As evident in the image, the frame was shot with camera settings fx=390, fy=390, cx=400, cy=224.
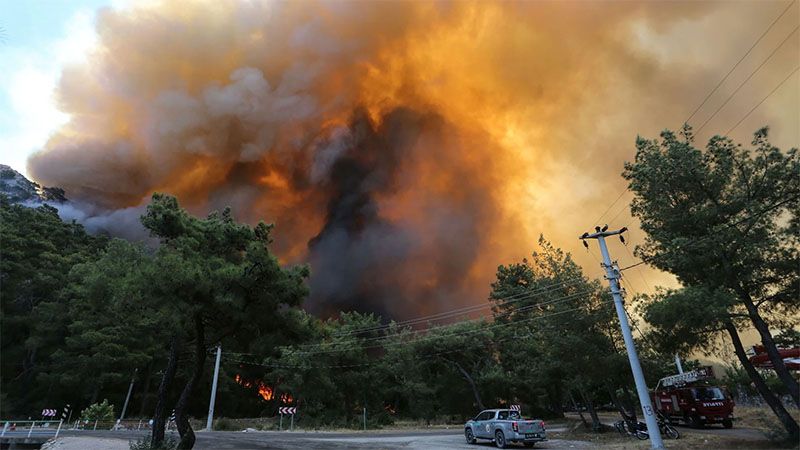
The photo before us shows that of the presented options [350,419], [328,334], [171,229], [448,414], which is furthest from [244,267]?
[448,414]

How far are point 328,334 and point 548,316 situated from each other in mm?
14257

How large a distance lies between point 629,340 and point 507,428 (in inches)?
280

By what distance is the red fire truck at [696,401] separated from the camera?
76.2 ft

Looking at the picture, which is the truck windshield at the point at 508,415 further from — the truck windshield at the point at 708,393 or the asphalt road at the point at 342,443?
the truck windshield at the point at 708,393

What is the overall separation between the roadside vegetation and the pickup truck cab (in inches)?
258

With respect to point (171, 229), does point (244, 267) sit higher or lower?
lower

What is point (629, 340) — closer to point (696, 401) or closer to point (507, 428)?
point (507, 428)

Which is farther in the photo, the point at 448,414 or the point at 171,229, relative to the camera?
the point at 448,414

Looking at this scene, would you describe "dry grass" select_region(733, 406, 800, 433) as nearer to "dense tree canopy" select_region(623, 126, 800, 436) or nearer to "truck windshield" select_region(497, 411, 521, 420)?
"dense tree canopy" select_region(623, 126, 800, 436)

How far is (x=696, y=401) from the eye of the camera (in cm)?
2397

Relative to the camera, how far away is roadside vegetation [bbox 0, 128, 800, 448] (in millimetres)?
15719

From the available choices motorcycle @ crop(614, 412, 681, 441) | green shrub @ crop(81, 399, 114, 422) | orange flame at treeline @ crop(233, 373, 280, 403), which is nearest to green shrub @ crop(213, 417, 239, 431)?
green shrub @ crop(81, 399, 114, 422)

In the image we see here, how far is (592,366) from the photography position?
23578 mm

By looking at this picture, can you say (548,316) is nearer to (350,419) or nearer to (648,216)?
(648,216)
